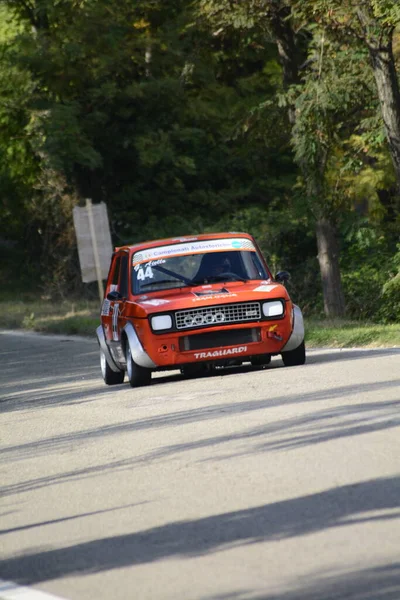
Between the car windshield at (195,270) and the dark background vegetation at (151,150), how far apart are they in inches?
495

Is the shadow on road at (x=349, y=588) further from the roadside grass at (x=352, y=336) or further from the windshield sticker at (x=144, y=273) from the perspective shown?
the roadside grass at (x=352, y=336)

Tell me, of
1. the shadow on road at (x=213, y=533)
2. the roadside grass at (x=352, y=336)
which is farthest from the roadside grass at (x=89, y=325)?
the shadow on road at (x=213, y=533)

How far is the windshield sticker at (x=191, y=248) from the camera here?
16.7 m

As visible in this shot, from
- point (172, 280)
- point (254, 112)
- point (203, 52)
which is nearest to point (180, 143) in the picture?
point (203, 52)

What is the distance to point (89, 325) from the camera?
29828 millimetres

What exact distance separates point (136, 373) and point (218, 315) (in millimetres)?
1163

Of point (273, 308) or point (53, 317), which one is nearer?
point (273, 308)

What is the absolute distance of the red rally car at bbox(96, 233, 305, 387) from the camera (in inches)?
603

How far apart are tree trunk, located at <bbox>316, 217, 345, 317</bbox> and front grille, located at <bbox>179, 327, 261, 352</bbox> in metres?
13.7

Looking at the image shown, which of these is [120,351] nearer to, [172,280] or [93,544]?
[172,280]

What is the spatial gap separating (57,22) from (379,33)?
898 inches

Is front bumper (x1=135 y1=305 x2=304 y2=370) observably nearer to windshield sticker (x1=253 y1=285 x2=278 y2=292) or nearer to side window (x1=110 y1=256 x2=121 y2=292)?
windshield sticker (x1=253 y1=285 x2=278 y2=292)

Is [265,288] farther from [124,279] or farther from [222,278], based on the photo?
[124,279]

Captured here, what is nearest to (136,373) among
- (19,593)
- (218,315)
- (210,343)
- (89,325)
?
(210,343)
